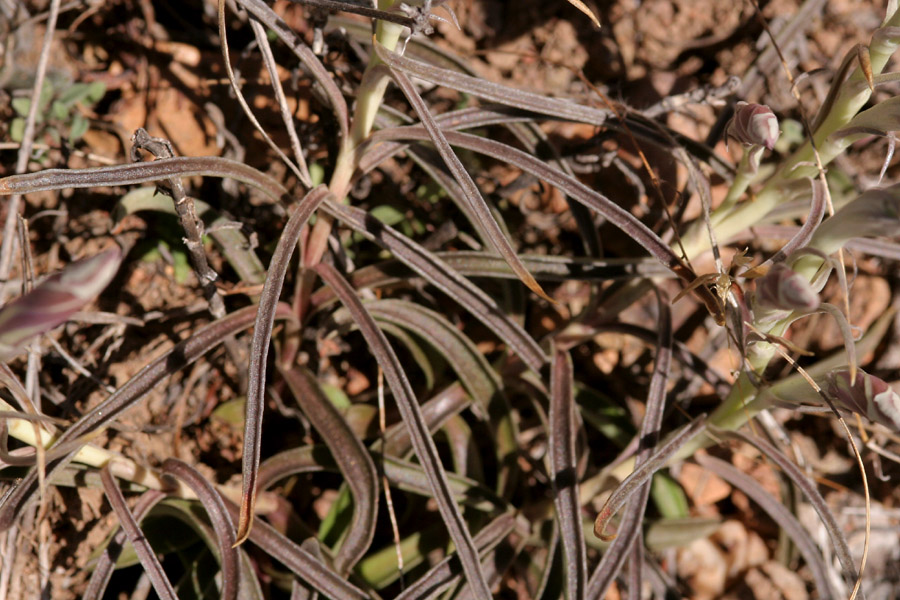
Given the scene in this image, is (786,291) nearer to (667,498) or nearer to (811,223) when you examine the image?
(811,223)

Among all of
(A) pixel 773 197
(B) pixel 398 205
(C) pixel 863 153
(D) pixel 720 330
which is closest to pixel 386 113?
(B) pixel 398 205

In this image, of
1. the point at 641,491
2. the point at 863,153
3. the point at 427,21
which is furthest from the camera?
the point at 863,153

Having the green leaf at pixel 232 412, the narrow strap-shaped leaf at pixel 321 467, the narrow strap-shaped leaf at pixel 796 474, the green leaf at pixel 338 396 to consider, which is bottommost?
the green leaf at pixel 232 412

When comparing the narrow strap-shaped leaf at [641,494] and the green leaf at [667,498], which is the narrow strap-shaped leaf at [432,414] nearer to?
the narrow strap-shaped leaf at [641,494]

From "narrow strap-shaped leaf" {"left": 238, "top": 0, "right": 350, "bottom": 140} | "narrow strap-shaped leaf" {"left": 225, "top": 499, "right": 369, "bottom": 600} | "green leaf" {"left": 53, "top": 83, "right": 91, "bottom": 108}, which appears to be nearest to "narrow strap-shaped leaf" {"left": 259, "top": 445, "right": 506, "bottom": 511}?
"narrow strap-shaped leaf" {"left": 225, "top": 499, "right": 369, "bottom": 600}

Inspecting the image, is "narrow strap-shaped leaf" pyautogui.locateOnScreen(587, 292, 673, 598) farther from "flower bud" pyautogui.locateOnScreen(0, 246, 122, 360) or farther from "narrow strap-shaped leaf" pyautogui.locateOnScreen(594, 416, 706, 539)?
"flower bud" pyautogui.locateOnScreen(0, 246, 122, 360)

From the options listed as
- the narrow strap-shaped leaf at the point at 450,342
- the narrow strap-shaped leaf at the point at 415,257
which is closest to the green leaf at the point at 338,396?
the narrow strap-shaped leaf at the point at 450,342

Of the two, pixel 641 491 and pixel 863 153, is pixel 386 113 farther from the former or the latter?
pixel 863 153

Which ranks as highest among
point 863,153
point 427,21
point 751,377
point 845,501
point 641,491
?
point 427,21
